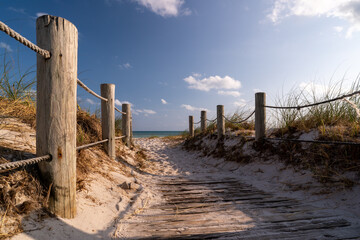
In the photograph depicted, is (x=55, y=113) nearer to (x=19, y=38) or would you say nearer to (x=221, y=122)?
(x=19, y=38)

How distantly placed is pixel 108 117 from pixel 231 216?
306cm

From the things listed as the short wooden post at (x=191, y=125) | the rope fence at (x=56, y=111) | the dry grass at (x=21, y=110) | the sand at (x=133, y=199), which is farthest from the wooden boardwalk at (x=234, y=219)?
the short wooden post at (x=191, y=125)

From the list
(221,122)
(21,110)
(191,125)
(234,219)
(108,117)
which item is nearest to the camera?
(234,219)

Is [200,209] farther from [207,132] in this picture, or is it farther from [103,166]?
[207,132]

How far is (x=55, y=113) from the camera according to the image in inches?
64.4

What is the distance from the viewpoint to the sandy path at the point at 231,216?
64.6 inches

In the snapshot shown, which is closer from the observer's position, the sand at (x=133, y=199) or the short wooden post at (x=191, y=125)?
the sand at (x=133, y=199)

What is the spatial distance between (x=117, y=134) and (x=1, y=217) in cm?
455

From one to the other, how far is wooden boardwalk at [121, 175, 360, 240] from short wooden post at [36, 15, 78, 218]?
680 millimetres

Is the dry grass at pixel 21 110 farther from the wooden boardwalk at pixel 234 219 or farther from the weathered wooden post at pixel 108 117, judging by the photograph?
the wooden boardwalk at pixel 234 219

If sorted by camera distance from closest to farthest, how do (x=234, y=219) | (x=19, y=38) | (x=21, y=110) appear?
(x=19, y=38)
(x=234, y=219)
(x=21, y=110)

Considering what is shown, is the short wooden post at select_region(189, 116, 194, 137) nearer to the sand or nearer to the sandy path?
the sand

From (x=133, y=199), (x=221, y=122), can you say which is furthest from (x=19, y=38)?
(x=221, y=122)

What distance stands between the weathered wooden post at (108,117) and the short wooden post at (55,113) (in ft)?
7.38
